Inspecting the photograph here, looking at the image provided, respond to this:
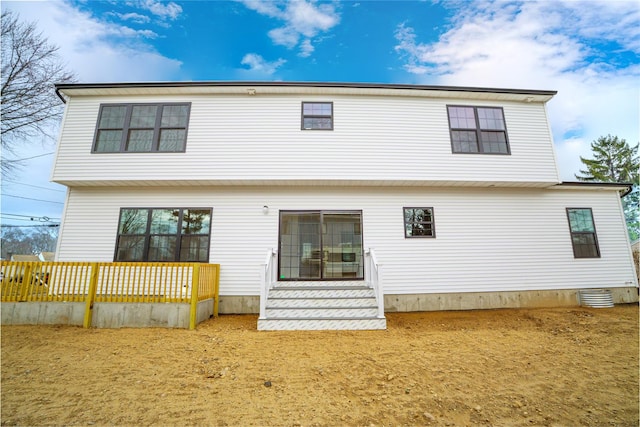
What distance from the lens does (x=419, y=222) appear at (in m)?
8.32

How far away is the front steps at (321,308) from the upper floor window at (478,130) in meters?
5.42

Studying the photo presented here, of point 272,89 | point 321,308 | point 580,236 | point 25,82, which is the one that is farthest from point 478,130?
point 25,82

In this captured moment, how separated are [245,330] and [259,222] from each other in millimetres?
3098

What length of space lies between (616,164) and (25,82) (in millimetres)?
46725

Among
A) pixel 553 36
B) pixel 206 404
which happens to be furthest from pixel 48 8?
pixel 553 36

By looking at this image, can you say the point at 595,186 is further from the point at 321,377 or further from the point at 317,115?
the point at 321,377

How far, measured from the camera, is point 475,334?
579 cm

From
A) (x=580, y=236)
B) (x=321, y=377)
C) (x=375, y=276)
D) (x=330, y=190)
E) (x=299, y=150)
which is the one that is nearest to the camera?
(x=321, y=377)

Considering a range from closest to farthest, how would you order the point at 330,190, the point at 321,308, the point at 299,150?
the point at 321,308 → the point at 299,150 → the point at 330,190

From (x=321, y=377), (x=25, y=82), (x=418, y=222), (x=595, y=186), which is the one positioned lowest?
(x=321, y=377)

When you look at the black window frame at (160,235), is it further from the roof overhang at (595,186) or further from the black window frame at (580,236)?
the black window frame at (580,236)

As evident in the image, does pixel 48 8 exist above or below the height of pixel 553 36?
above

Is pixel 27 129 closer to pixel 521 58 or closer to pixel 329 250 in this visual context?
pixel 329 250

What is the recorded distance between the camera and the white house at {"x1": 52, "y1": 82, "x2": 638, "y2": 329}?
7.80 metres
